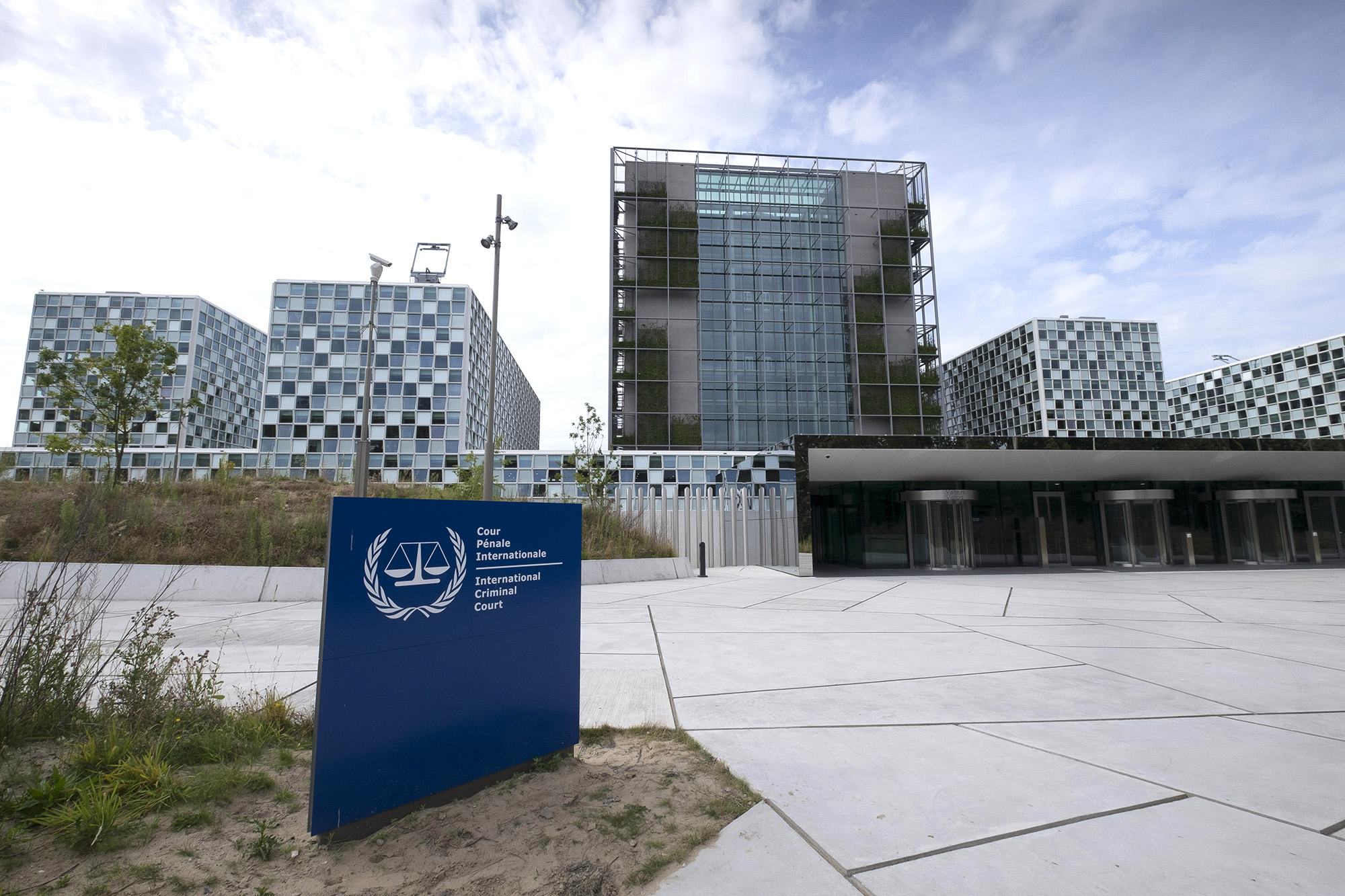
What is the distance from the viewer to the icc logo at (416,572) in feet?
9.97

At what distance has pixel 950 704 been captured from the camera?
17.3 ft

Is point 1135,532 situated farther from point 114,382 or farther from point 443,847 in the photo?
point 114,382

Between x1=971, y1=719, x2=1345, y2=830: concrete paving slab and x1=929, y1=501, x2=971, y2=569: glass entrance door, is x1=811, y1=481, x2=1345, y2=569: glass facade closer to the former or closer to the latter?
x1=929, y1=501, x2=971, y2=569: glass entrance door

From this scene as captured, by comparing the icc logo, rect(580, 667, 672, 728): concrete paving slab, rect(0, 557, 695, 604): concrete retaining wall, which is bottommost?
rect(580, 667, 672, 728): concrete paving slab

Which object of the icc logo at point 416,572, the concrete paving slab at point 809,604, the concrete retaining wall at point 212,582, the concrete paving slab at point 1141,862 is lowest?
the concrete paving slab at point 809,604

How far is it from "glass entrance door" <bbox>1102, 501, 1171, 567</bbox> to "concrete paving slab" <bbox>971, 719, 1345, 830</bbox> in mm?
21162

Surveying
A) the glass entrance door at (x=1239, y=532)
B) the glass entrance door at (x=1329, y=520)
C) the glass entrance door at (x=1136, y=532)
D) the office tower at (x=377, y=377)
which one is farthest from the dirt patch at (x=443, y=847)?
the office tower at (x=377, y=377)

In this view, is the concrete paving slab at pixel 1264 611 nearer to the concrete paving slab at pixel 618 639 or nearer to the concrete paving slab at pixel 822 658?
the concrete paving slab at pixel 822 658

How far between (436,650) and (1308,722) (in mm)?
6196

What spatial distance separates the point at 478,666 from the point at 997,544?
905 inches

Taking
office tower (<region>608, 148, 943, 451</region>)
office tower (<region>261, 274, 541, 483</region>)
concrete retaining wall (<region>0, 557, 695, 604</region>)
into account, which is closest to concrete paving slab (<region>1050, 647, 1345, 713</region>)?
concrete retaining wall (<region>0, 557, 695, 604</region>)

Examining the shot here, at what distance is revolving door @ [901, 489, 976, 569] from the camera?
21625 mm

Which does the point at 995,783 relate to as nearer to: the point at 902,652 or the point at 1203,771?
the point at 1203,771

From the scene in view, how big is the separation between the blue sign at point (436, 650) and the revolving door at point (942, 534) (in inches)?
766
